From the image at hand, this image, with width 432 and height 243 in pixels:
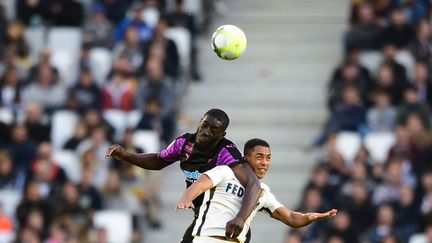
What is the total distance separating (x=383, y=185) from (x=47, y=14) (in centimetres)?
607

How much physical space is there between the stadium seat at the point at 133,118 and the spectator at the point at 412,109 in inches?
137

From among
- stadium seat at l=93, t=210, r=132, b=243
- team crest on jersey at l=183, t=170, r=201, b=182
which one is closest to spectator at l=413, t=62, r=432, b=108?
stadium seat at l=93, t=210, r=132, b=243

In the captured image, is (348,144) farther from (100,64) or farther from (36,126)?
(36,126)

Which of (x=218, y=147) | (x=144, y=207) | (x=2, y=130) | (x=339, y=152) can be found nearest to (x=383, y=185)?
(x=339, y=152)

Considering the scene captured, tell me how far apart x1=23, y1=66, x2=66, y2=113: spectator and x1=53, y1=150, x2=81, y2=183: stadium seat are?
0.94 metres

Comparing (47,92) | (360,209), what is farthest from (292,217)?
(47,92)

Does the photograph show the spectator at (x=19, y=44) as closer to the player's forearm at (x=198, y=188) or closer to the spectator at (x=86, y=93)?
the spectator at (x=86, y=93)

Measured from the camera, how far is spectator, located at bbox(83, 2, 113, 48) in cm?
2014

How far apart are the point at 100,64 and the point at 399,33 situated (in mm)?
4172

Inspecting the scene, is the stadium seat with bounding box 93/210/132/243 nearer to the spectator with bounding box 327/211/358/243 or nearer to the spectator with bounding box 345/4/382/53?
the spectator with bounding box 327/211/358/243

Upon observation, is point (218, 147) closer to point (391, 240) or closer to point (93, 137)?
point (391, 240)

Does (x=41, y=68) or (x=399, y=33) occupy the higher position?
(x=399, y=33)

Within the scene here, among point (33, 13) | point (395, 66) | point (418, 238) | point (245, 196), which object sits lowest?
point (418, 238)

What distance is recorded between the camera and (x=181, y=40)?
20016mm
